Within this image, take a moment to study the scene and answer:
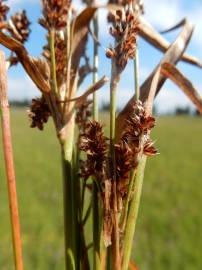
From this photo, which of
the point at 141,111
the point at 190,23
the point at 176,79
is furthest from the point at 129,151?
the point at 190,23

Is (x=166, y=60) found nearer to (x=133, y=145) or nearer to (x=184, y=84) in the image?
(x=184, y=84)

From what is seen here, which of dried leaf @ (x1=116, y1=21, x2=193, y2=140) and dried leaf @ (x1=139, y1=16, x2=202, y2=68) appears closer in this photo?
dried leaf @ (x1=116, y1=21, x2=193, y2=140)

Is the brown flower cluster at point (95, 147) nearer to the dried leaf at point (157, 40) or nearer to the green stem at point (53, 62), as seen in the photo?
the green stem at point (53, 62)

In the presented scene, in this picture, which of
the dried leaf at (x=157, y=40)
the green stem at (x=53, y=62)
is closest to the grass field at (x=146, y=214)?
the dried leaf at (x=157, y=40)

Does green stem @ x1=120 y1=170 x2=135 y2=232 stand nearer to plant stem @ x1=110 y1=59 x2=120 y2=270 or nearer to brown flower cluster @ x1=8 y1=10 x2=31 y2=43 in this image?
plant stem @ x1=110 y1=59 x2=120 y2=270

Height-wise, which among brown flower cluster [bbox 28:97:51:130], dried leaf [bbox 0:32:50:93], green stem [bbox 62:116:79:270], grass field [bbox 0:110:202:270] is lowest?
grass field [bbox 0:110:202:270]

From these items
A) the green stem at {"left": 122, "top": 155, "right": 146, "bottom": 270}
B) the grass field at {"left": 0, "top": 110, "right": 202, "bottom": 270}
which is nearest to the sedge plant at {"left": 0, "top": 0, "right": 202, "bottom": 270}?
the green stem at {"left": 122, "top": 155, "right": 146, "bottom": 270}
